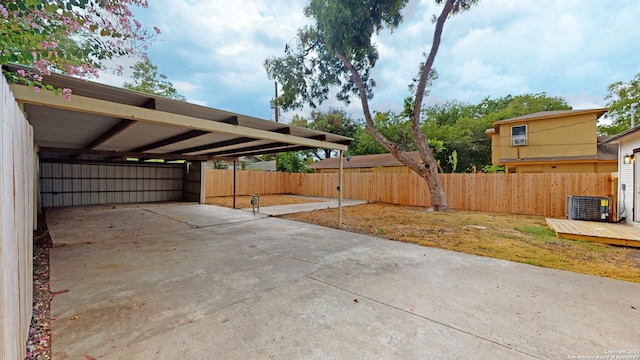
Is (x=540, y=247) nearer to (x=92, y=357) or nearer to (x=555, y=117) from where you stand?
(x=92, y=357)

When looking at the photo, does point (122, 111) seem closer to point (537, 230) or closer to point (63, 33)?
point (63, 33)

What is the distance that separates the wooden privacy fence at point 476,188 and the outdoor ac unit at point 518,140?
621cm

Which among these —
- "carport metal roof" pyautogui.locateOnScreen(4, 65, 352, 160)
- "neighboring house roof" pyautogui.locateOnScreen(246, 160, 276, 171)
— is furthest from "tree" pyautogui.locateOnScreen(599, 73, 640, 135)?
"neighboring house roof" pyautogui.locateOnScreen(246, 160, 276, 171)

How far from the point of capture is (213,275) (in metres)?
3.23

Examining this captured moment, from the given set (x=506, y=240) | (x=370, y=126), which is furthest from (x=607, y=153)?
(x=506, y=240)

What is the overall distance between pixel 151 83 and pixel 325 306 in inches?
774

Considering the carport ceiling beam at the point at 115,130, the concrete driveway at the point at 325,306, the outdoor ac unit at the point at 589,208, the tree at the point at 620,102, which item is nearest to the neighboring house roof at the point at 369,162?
the outdoor ac unit at the point at 589,208

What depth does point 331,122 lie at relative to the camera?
24.1 m

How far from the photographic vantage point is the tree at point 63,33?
201cm

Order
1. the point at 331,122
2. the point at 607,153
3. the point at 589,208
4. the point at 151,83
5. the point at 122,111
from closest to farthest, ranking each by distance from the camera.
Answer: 1. the point at 122,111
2. the point at 589,208
3. the point at 607,153
4. the point at 151,83
5. the point at 331,122

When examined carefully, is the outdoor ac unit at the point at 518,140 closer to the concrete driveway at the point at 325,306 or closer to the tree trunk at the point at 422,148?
the tree trunk at the point at 422,148

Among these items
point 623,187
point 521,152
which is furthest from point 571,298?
point 521,152

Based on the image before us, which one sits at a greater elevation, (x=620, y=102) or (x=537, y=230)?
(x=620, y=102)

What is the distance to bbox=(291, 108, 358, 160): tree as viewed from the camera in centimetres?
2408
